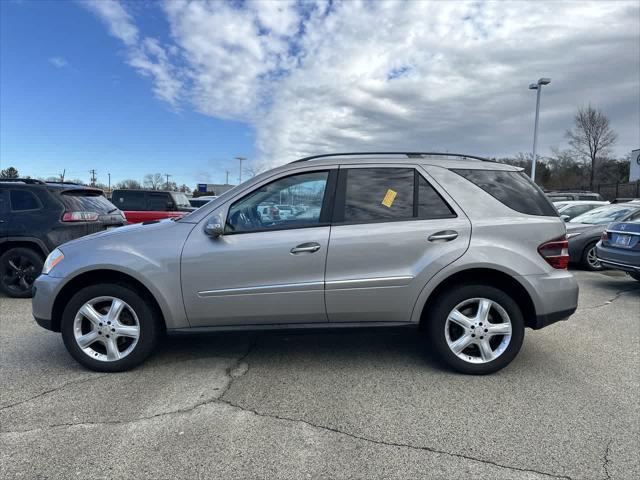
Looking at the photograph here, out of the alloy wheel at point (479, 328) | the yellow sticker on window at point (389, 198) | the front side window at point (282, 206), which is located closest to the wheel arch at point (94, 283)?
the front side window at point (282, 206)

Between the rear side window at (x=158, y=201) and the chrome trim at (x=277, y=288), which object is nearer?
the chrome trim at (x=277, y=288)

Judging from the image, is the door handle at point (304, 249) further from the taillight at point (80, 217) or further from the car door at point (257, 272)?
the taillight at point (80, 217)

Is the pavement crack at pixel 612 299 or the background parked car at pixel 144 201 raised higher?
the background parked car at pixel 144 201

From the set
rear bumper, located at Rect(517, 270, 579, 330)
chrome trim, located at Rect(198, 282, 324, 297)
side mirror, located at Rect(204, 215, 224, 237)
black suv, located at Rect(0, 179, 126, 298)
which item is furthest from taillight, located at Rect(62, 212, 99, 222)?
rear bumper, located at Rect(517, 270, 579, 330)

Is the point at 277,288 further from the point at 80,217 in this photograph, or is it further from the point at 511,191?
the point at 80,217

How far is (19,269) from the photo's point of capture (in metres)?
6.42

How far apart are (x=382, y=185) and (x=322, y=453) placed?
2.15 meters

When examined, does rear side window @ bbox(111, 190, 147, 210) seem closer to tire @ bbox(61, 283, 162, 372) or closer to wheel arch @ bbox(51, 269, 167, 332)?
wheel arch @ bbox(51, 269, 167, 332)

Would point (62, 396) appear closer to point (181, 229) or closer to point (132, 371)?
point (132, 371)

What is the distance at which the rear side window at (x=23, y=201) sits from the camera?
21.2ft

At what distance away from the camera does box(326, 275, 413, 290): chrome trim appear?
3.51 metres

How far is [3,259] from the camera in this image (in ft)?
21.0

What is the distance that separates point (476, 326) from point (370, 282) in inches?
37.5

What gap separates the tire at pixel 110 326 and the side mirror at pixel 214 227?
0.82 m
